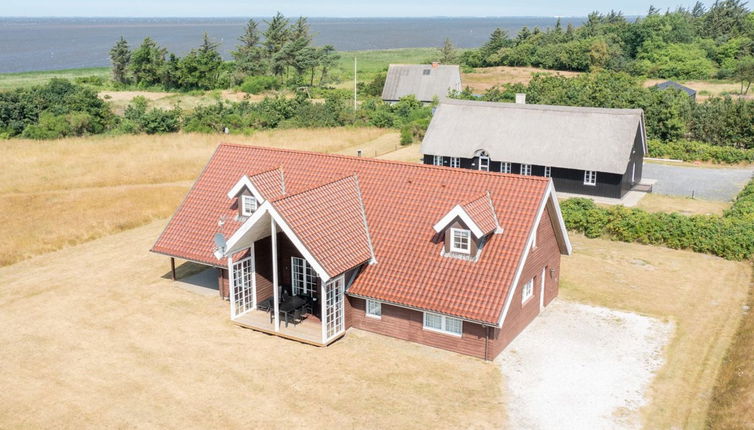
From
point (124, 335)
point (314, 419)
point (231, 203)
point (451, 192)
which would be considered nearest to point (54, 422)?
point (124, 335)

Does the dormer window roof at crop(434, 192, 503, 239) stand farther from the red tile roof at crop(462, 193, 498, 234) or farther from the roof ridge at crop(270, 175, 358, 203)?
the roof ridge at crop(270, 175, 358, 203)

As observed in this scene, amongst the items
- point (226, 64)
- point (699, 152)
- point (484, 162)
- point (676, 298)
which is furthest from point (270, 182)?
point (226, 64)

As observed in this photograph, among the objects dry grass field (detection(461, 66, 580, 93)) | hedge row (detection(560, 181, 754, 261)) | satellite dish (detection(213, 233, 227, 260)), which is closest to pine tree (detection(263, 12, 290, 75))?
dry grass field (detection(461, 66, 580, 93))

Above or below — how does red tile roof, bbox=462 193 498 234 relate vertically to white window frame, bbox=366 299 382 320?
above

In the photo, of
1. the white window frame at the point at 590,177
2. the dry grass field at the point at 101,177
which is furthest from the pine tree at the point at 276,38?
the white window frame at the point at 590,177

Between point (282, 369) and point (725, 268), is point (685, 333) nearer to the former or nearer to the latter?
point (725, 268)

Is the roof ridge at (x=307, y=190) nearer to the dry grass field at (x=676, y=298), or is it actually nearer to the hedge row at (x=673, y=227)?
the dry grass field at (x=676, y=298)
